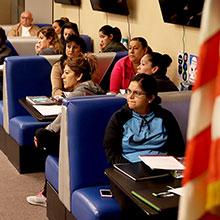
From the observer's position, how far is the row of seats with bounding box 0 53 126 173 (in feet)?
14.7

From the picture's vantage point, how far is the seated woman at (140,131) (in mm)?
3027

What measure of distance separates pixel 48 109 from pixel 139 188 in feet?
5.46

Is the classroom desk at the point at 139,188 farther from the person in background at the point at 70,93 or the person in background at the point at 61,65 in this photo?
the person in background at the point at 61,65

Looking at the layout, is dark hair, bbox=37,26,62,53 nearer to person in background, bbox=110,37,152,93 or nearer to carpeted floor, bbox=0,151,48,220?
person in background, bbox=110,37,152,93

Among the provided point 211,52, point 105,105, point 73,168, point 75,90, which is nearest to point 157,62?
point 75,90

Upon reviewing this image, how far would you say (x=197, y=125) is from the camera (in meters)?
0.89

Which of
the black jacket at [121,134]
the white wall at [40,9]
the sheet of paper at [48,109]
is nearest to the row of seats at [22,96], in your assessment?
the sheet of paper at [48,109]

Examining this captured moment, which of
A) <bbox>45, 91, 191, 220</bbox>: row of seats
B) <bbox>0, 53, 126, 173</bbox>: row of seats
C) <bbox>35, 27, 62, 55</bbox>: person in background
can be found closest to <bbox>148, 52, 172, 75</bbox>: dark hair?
<bbox>0, 53, 126, 173</bbox>: row of seats

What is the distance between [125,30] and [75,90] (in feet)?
7.74

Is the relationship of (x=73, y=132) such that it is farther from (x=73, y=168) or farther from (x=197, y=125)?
(x=197, y=125)

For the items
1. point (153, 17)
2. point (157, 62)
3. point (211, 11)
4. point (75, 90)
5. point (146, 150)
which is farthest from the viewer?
point (153, 17)

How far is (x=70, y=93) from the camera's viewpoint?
3822mm

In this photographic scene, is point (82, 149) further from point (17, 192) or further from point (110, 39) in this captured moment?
point (110, 39)

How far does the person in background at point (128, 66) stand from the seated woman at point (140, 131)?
1790mm
